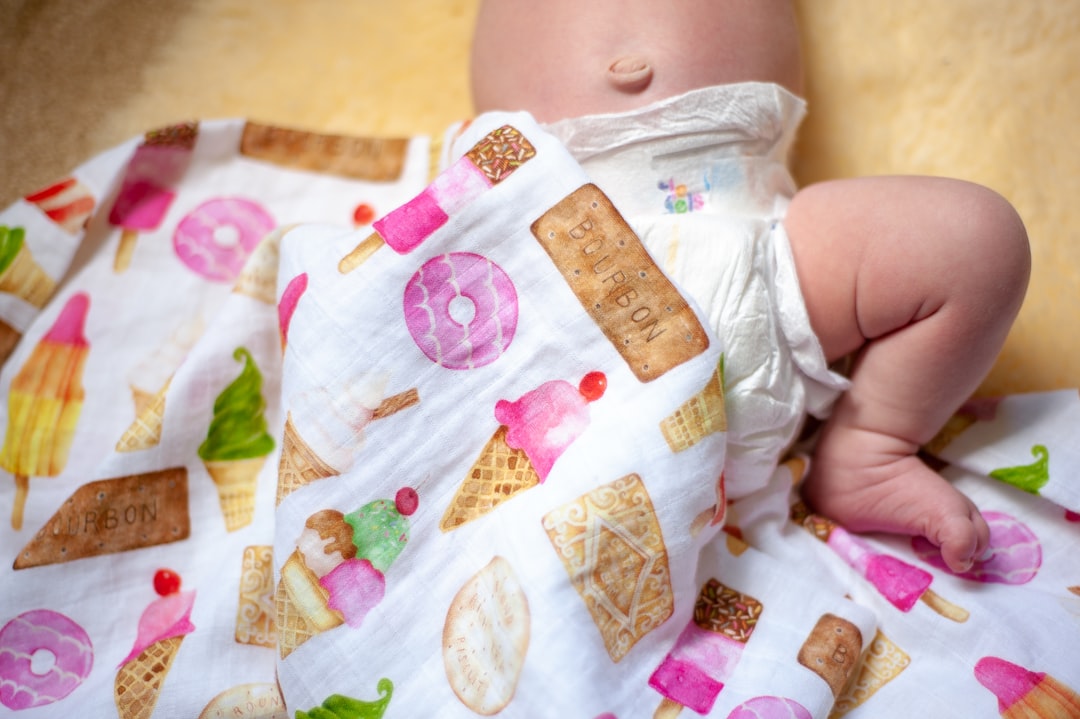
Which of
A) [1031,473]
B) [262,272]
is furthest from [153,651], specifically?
[1031,473]

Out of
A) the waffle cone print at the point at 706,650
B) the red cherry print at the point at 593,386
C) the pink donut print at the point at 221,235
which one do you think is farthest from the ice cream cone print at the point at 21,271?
the waffle cone print at the point at 706,650

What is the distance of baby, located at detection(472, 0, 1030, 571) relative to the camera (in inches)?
29.2

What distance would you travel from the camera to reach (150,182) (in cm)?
97

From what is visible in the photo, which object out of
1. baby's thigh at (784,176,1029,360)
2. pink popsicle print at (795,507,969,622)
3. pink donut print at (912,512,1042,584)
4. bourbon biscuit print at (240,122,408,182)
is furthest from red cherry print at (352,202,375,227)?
pink donut print at (912,512,1042,584)

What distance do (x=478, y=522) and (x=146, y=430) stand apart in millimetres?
347

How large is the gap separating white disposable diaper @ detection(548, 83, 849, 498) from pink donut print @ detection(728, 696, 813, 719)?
195mm

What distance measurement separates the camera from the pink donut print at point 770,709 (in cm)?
66

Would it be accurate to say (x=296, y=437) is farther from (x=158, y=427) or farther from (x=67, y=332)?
(x=67, y=332)

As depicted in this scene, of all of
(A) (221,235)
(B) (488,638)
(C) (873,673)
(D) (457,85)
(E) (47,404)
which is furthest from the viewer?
(D) (457,85)

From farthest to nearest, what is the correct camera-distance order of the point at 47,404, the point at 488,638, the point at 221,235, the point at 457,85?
the point at 457,85 < the point at 221,235 < the point at 47,404 < the point at 488,638

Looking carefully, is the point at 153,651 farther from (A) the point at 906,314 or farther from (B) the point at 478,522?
(A) the point at 906,314

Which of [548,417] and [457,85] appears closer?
[548,417]

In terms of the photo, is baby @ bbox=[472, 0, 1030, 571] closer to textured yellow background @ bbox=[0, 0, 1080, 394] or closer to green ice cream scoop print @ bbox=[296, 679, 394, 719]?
textured yellow background @ bbox=[0, 0, 1080, 394]

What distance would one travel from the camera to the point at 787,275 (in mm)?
770
